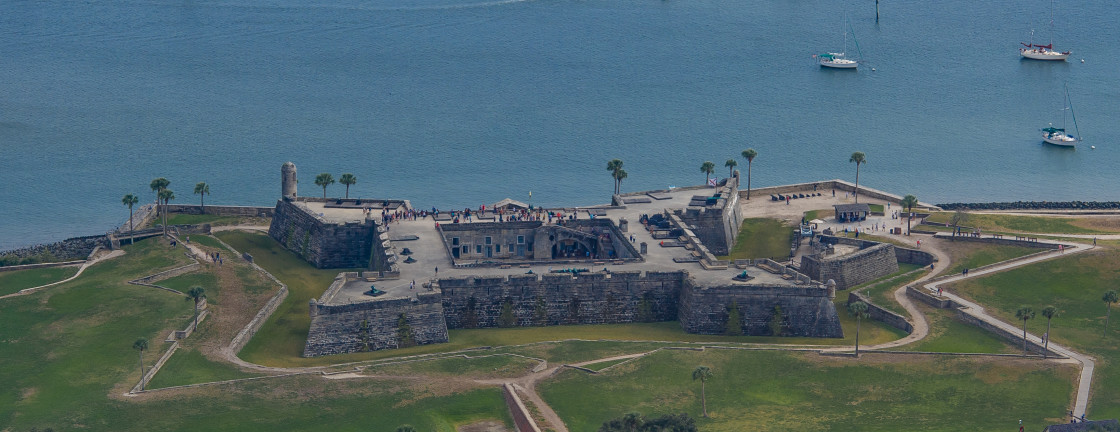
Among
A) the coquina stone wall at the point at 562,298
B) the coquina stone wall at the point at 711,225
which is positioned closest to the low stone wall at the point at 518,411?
the coquina stone wall at the point at 562,298

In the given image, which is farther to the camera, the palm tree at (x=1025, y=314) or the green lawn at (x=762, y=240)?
the green lawn at (x=762, y=240)

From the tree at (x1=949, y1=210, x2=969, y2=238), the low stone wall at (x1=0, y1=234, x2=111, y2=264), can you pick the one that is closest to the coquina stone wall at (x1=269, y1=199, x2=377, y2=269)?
the low stone wall at (x1=0, y1=234, x2=111, y2=264)

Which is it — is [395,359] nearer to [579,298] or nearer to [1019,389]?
[579,298]

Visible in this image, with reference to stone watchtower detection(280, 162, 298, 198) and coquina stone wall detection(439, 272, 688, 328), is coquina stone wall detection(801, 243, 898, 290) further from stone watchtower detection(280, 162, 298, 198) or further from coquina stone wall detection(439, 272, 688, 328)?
stone watchtower detection(280, 162, 298, 198)

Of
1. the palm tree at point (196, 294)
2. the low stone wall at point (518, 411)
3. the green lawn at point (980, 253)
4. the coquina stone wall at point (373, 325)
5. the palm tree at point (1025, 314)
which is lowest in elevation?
the low stone wall at point (518, 411)

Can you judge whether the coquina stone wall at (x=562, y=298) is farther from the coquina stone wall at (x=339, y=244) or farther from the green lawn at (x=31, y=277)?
the green lawn at (x=31, y=277)

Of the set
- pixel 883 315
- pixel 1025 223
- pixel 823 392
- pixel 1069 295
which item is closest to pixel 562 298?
pixel 823 392

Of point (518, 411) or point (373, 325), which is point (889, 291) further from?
point (373, 325)
